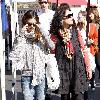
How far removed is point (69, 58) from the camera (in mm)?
6664

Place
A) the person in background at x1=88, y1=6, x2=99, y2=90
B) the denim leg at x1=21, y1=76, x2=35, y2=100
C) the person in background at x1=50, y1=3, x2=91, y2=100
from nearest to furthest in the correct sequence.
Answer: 1. the denim leg at x1=21, y1=76, x2=35, y2=100
2. the person in background at x1=50, y1=3, x2=91, y2=100
3. the person in background at x1=88, y1=6, x2=99, y2=90

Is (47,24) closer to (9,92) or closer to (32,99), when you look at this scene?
(32,99)

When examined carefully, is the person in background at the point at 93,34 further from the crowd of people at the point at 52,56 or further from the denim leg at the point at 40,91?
the denim leg at the point at 40,91

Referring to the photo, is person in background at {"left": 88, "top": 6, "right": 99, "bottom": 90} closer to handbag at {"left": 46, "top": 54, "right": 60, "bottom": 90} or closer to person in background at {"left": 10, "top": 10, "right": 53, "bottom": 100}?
handbag at {"left": 46, "top": 54, "right": 60, "bottom": 90}

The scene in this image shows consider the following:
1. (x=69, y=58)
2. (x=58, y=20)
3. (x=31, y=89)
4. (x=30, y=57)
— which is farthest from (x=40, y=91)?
(x=58, y=20)

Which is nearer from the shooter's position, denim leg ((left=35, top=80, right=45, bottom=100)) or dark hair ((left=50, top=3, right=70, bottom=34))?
denim leg ((left=35, top=80, right=45, bottom=100))

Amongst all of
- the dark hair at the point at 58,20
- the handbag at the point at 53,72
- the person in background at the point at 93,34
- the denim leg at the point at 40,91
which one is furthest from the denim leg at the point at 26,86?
the person in background at the point at 93,34

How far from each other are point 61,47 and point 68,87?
0.56 m

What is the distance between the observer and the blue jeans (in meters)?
6.46

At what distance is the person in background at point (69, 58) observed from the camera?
21.9 feet

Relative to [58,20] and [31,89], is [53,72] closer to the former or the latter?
[31,89]

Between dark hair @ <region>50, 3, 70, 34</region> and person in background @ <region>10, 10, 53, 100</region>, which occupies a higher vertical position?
dark hair @ <region>50, 3, 70, 34</region>

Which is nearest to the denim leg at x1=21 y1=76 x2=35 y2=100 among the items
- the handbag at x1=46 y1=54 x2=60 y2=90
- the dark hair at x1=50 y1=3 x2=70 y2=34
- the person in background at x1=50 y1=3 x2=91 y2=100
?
the handbag at x1=46 y1=54 x2=60 y2=90

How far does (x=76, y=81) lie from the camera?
6.65m
